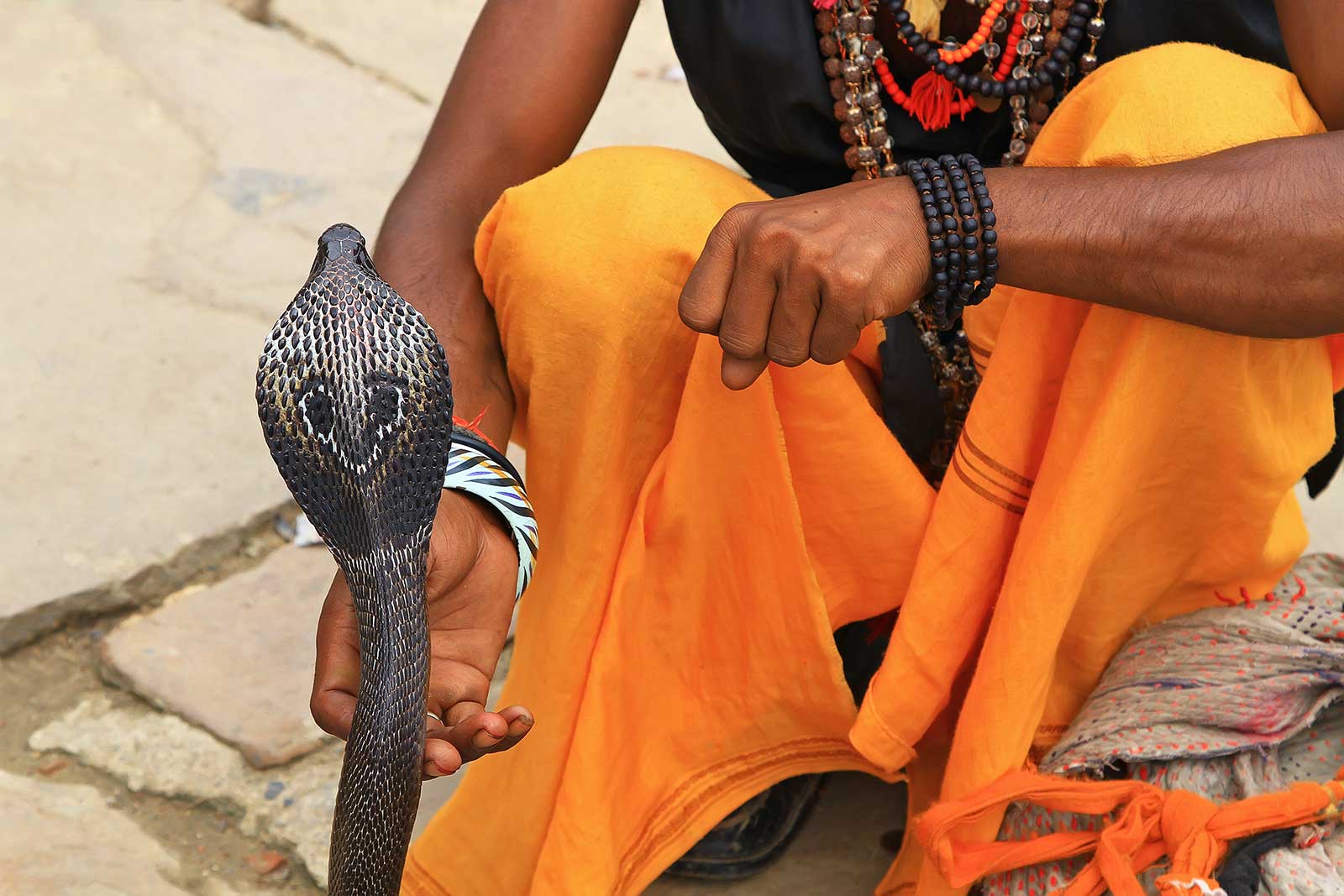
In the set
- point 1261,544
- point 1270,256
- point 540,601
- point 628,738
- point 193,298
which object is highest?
point 1270,256

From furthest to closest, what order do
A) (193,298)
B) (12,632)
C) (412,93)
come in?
(412,93)
(193,298)
(12,632)

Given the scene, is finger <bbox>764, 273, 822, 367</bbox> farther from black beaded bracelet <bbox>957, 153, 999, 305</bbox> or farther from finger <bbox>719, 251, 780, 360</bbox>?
black beaded bracelet <bbox>957, 153, 999, 305</bbox>

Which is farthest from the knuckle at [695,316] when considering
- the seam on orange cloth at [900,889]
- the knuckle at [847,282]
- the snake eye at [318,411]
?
the seam on orange cloth at [900,889]

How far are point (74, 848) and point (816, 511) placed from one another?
0.92 metres

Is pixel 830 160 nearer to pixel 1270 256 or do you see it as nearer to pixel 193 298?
pixel 1270 256

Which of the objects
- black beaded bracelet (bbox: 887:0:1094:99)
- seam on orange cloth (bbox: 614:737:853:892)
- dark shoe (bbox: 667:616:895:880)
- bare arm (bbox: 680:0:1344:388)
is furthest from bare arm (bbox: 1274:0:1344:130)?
seam on orange cloth (bbox: 614:737:853:892)

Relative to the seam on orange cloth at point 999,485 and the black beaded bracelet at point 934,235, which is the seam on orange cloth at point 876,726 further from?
the black beaded bracelet at point 934,235

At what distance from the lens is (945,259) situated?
1.28 metres

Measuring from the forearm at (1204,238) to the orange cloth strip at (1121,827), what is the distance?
1.45ft

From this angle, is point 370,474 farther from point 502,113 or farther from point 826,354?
point 502,113

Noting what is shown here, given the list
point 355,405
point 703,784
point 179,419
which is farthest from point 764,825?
point 179,419

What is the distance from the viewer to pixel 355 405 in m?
1.09

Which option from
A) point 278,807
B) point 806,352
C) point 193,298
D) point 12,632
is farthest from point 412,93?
point 806,352

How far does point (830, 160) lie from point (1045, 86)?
252mm
